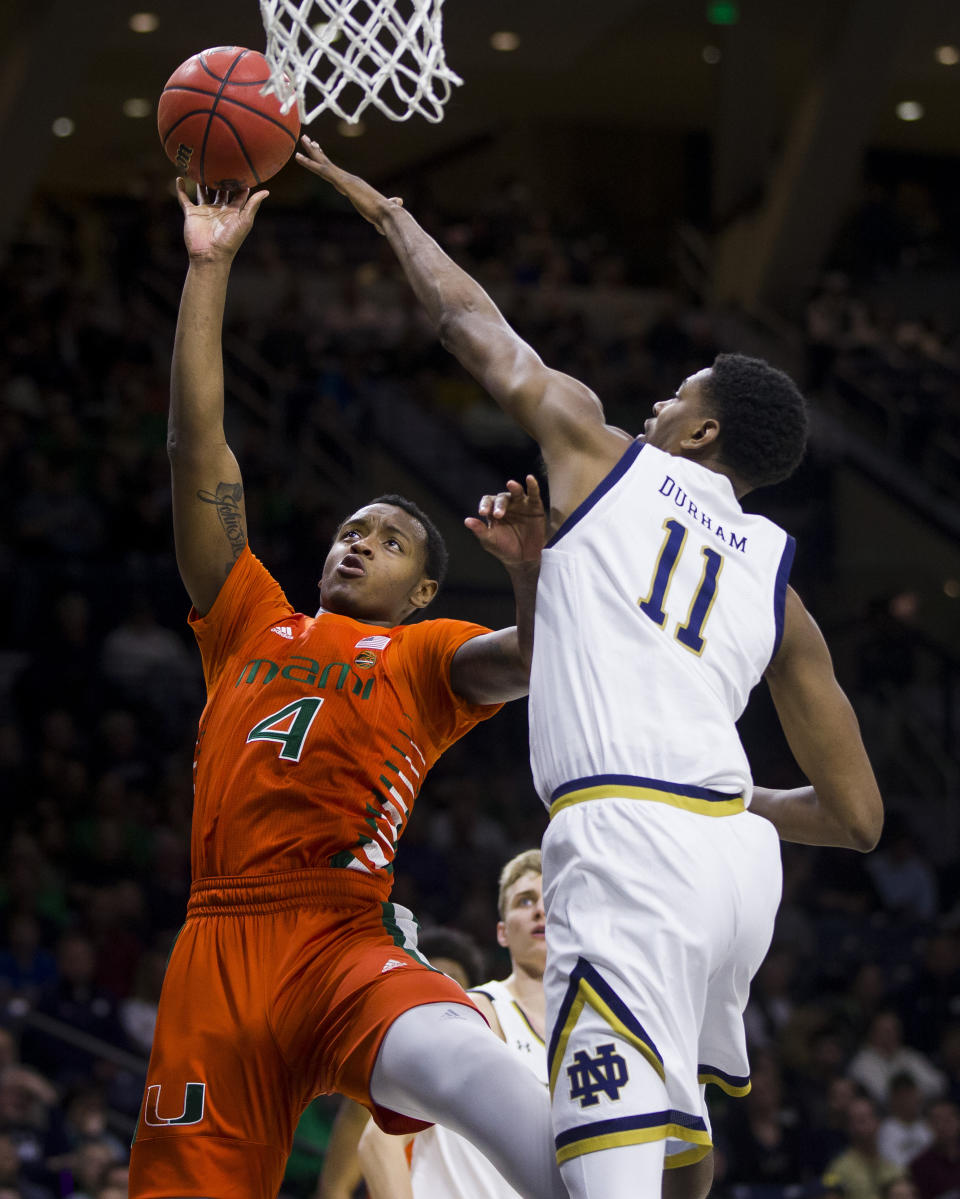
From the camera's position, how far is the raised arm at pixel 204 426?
4.06 meters

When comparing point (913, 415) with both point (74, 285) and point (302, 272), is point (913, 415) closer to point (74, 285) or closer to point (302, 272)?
point (302, 272)

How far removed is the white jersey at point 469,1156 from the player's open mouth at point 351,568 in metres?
1.50

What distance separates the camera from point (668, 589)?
333 cm

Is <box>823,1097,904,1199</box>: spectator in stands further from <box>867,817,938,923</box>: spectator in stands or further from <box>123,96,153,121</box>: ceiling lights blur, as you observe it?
<box>123,96,153,121</box>: ceiling lights blur

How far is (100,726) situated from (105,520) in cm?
173

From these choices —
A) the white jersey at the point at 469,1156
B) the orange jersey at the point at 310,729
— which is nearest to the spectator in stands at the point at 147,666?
the white jersey at the point at 469,1156

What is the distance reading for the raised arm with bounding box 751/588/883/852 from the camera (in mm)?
3604

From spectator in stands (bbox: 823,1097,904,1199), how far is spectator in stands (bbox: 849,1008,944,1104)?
689 mm

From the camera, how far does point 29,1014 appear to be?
27.5 feet

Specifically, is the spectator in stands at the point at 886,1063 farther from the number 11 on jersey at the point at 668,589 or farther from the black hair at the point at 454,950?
the number 11 on jersey at the point at 668,589

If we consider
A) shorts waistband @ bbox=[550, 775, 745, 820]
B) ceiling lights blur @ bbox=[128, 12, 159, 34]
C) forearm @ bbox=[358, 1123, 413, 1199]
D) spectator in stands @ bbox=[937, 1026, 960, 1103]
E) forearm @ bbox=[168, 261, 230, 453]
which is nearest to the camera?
shorts waistband @ bbox=[550, 775, 745, 820]

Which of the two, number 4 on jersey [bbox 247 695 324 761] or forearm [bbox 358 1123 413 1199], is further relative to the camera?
forearm [bbox 358 1123 413 1199]

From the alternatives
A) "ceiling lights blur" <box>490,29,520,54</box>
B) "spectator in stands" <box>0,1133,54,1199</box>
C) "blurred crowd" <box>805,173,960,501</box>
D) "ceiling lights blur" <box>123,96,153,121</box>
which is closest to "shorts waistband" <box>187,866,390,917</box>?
"spectator in stands" <box>0,1133,54,1199</box>

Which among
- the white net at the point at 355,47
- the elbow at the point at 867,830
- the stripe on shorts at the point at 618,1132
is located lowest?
the stripe on shorts at the point at 618,1132
